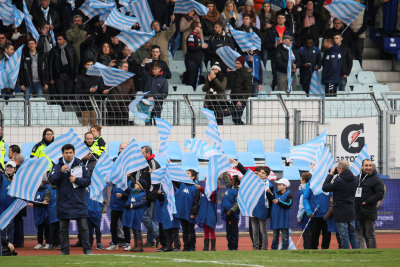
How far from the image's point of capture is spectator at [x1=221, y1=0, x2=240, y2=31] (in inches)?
947

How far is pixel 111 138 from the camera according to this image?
795 inches

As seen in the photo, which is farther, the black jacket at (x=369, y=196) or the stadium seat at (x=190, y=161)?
the stadium seat at (x=190, y=161)

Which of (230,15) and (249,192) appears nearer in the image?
(249,192)

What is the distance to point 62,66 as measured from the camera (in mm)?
21672

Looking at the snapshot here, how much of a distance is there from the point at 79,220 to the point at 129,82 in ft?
22.5

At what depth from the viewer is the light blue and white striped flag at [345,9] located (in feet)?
79.8

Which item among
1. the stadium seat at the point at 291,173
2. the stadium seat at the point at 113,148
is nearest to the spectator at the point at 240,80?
the stadium seat at the point at 291,173

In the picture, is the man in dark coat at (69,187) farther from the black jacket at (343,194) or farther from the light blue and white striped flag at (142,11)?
the light blue and white striped flag at (142,11)

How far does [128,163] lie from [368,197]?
413 centimetres

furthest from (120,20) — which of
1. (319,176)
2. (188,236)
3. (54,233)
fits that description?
(319,176)

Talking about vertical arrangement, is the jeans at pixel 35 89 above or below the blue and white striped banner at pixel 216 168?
above

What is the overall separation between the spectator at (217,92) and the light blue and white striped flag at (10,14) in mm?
4722

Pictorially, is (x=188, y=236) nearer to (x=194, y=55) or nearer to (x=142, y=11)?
(x=194, y=55)

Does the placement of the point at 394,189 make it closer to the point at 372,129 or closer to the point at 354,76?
the point at 372,129
